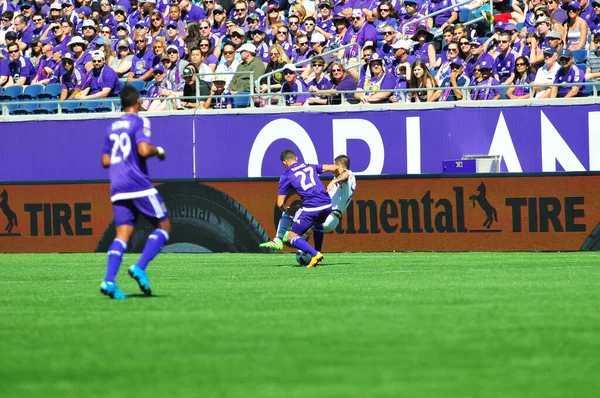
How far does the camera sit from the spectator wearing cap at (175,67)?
25.0 m

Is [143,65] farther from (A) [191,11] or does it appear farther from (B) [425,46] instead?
(B) [425,46]

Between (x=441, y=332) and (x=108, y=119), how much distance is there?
53.9ft

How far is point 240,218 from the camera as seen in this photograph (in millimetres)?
21906

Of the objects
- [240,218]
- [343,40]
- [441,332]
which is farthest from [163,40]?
[441,332]

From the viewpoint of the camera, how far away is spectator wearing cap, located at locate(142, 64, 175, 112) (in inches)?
973

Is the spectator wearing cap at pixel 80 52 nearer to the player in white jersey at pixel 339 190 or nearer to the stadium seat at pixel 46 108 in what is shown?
the stadium seat at pixel 46 108

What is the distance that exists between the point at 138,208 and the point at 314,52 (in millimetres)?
→ 13498

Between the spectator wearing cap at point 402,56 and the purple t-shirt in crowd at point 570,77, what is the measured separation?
9.06 ft

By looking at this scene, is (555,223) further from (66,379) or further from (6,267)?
(66,379)

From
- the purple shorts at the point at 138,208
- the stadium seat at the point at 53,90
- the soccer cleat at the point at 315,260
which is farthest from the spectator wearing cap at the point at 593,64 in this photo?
the purple shorts at the point at 138,208

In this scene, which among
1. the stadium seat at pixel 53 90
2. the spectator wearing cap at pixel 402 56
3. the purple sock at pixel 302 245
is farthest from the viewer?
the stadium seat at pixel 53 90

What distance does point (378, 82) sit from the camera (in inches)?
899

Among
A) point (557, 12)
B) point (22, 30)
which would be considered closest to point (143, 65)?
point (22, 30)

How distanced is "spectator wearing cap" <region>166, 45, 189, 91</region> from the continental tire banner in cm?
344
